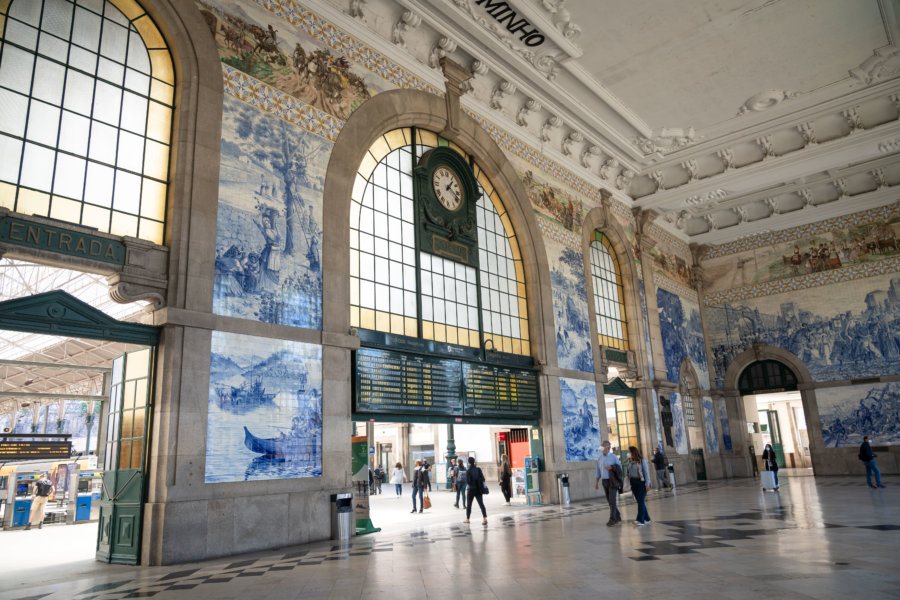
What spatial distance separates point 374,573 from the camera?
7.00m

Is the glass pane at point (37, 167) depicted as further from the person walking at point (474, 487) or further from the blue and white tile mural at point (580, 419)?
the blue and white tile mural at point (580, 419)

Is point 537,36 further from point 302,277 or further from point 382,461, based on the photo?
point 382,461

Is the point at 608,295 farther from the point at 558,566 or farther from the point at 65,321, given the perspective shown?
the point at 65,321

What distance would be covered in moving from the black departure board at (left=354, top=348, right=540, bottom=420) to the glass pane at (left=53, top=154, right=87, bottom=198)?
5.44 metres

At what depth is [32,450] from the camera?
1389 cm

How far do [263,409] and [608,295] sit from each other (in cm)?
1435

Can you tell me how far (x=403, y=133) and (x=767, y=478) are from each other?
532 inches

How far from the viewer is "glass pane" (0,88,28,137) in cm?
818

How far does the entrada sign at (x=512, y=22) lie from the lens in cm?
1441

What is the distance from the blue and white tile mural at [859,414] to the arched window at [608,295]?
30.6 feet

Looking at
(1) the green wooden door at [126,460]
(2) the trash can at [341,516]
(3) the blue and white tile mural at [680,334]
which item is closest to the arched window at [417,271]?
(2) the trash can at [341,516]

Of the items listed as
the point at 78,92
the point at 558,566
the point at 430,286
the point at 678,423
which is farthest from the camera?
the point at 678,423

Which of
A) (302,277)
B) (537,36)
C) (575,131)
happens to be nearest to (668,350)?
(575,131)

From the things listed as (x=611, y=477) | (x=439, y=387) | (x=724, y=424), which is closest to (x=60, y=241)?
(x=439, y=387)
